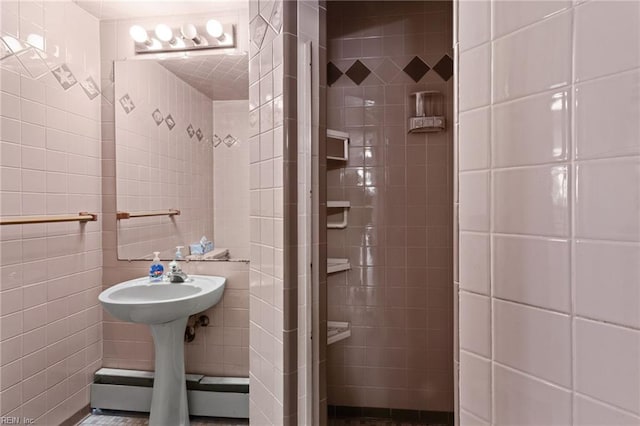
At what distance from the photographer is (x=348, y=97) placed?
202 cm

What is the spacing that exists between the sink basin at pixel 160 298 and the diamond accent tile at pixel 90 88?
1022 mm

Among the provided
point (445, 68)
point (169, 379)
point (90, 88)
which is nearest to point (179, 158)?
point (90, 88)

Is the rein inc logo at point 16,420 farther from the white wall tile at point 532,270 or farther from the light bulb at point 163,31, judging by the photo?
the white wall tile at point 532,270

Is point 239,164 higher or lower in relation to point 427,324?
higher

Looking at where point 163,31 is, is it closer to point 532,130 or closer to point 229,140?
point 229,140

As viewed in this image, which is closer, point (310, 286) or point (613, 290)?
point (613, 290)

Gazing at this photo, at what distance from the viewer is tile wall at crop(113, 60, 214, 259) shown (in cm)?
205

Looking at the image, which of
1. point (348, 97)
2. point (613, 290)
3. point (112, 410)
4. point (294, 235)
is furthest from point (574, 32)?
point (112, 410)

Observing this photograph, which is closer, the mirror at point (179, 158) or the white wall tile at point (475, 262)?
the white wall tile at point (475, 262)

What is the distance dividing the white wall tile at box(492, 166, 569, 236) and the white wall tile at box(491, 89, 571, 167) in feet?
0.05

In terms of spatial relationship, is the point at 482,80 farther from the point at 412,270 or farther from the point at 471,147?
the point at 412,270

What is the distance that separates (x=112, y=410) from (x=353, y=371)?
4.35ft

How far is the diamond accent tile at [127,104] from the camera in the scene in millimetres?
2070

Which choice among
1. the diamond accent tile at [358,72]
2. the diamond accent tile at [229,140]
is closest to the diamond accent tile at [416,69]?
the diamond accent tile at [358,72]
